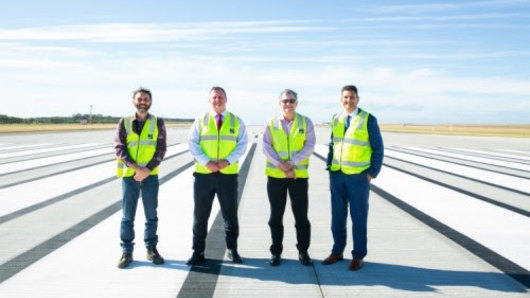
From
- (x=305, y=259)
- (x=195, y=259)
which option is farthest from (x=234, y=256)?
(x=305, y=259)

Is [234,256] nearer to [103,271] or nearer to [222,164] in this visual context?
[222,164]

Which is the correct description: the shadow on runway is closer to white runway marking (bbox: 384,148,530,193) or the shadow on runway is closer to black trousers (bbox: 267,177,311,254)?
black trousers (bbox: 267,177,311,254)

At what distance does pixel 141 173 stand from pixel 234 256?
1318mm

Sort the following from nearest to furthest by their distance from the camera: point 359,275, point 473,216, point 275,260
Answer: point 359,275 → point 275,260 → point 473,216

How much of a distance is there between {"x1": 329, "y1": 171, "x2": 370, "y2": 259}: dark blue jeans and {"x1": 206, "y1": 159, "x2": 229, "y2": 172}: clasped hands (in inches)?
48.2

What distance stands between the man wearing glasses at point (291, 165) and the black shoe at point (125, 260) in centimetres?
148

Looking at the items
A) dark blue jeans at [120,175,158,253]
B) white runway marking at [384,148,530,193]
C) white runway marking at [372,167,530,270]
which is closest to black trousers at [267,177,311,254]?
dark blue jeans at [120,175,158,253]

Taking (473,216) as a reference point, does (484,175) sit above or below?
above

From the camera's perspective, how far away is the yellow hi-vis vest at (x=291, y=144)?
4.29 m

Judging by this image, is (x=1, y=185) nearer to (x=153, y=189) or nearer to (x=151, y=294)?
(x=153, y=189)

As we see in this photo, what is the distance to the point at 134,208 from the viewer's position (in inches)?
170

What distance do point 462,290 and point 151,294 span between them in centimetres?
273

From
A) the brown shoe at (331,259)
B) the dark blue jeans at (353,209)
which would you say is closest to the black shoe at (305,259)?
the brown shoe at (331,259)

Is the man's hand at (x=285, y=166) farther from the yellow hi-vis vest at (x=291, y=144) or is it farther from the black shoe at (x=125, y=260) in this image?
the black shoe at (x=125, y=260)
